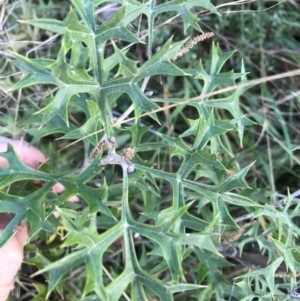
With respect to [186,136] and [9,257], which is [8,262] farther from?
[186,136]

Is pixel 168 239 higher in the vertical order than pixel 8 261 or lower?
higher

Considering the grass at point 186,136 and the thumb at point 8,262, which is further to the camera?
the grass at point 186,136

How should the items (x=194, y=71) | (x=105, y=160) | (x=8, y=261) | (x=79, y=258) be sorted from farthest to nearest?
1. (x=194, y=71)
2. (x=8, y=261)
3. (x=105, y=160)
4. (x=79, y=258)

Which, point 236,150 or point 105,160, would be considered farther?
point 236,150

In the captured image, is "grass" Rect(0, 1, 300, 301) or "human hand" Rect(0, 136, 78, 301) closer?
"human hand" Rect(0, 136, 78, 301)

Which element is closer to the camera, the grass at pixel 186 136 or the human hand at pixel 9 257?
the human hand at pixel 9 257

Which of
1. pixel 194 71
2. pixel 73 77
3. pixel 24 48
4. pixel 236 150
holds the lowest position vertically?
pixel 236 150

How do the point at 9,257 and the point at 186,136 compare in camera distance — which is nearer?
the point at 9,257

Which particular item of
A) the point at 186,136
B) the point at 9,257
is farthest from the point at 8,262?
the point at 186,136

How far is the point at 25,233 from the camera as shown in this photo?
1326 millimetres

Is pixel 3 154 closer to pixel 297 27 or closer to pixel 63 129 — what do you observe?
pixel 63 129

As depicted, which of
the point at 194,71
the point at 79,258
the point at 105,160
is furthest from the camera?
the point at 194,71

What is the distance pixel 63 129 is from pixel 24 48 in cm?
59

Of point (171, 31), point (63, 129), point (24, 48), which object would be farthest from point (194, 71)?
→ point (24, 48)
